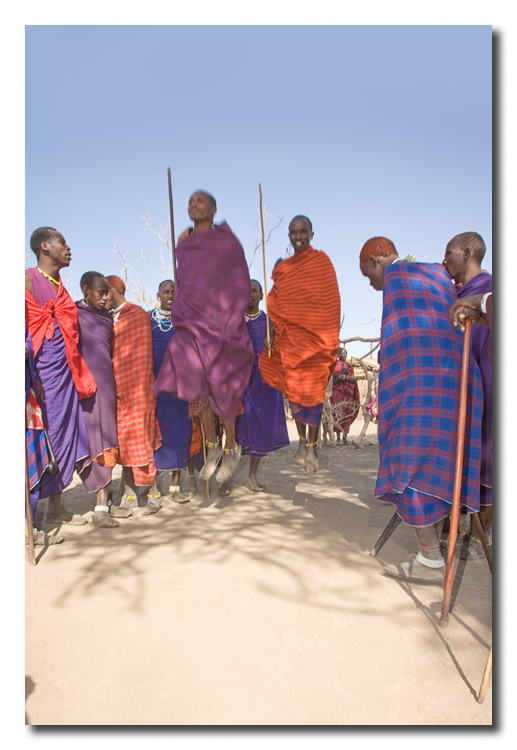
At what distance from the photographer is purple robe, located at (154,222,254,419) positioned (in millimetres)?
4453

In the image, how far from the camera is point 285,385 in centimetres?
498

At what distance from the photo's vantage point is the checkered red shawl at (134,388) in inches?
197

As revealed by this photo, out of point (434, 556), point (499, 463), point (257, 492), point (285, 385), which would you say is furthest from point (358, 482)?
point (499, 463)

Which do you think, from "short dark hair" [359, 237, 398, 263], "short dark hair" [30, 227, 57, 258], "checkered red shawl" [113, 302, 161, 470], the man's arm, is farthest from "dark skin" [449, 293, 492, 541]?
"short dark hair" [30, 227, 57, 258]

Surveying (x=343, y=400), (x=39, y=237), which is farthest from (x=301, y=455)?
(x=343, y=400)

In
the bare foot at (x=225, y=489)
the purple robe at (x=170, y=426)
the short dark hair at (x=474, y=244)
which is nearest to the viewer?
the short dark hair at (x=474, y=244)

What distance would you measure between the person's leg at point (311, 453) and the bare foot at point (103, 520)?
171 cm

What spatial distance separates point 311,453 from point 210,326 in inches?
55.8

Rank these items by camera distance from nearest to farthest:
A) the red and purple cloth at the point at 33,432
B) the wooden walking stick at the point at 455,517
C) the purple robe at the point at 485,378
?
the wooden walking stick at the point at 455,517, the purple robe at the point at 485,378, the red and purple cloth at the point at 33,432

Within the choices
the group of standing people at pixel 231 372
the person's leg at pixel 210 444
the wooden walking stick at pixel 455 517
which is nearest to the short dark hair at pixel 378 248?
the group of standing people at pixel 231 372

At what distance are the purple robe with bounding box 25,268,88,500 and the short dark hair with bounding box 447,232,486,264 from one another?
10.4ft

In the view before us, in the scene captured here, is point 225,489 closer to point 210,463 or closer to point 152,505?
point 152,505

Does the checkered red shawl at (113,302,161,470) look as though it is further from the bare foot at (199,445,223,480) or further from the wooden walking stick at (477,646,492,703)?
the wooden walking stick at (477,646,492,703)

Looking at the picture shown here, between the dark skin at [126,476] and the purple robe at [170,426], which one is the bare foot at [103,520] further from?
the purple robe at [170,426]
